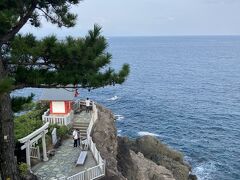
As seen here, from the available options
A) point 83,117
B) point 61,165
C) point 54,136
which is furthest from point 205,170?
point 61,165

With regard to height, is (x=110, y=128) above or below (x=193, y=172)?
above

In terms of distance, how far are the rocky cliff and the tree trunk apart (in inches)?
313

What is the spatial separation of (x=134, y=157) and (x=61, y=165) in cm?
1523

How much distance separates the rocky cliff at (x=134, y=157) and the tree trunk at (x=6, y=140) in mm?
7956

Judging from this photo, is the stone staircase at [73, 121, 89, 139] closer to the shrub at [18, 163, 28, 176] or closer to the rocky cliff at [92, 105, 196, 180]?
the rocky cliff at [92, 105, 196, 180]

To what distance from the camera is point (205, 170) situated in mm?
39469

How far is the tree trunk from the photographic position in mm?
12367

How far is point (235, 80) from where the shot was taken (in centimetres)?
9544

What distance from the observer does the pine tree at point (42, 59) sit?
1252 centimetres

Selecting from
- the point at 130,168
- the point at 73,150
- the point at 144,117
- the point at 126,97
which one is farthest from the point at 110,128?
the point at 126,97

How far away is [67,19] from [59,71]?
2.23 m

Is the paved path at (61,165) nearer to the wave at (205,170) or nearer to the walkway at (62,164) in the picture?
the walkway at (62,164)

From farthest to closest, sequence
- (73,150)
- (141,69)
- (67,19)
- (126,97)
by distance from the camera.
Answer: (141,69)
(126,97)
(73,150)
(67,19)

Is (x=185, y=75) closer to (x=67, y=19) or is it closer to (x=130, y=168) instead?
(x=130, y=168)
